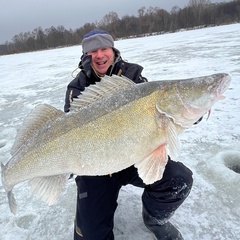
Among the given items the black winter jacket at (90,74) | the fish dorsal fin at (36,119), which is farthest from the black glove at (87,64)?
the fish dorsal fin at (36,119)

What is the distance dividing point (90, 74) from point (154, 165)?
3.82 feet

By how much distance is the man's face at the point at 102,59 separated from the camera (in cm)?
256

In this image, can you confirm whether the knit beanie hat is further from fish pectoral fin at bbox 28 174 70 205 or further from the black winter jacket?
fish pectoral fin at bbox 28 174 70 205

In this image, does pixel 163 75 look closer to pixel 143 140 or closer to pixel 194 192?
pixel 194 192

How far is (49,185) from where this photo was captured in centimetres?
195

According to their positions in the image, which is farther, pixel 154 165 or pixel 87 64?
pixel 87 64

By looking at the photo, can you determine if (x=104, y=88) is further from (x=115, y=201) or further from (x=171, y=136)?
(x=115, y=201)

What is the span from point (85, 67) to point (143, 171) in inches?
46.5

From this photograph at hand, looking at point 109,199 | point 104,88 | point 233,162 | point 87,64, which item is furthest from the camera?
point 233,162

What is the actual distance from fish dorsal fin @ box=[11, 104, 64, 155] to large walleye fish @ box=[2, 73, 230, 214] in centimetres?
4

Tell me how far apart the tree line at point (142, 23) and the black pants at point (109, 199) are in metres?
56.6

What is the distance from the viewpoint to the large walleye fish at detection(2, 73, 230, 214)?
1751 mm

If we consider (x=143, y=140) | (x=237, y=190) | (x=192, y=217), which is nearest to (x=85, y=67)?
(x=143, y=140)

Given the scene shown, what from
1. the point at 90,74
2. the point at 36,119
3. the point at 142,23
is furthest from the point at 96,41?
the point at 142,23
